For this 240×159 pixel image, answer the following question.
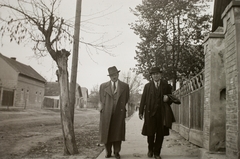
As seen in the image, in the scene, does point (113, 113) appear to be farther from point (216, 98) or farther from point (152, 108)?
point (216, 98)

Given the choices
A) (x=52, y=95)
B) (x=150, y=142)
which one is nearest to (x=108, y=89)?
(x=150, y=142)

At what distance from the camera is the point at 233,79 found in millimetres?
4207

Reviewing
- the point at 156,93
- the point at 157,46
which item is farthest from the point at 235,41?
the point at 157,46

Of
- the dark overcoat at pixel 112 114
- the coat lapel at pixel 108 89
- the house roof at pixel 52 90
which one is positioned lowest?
the dark overcoat at pixel 112 114

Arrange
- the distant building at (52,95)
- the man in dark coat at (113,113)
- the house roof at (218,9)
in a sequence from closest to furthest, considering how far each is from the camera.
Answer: the man in dark coat at (113,113)
the house roof at (218,9)
the distant building at (52,95)

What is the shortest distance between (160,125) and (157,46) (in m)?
14.8

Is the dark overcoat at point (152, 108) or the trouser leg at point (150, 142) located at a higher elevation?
the dark overcoat at point (152, 108)

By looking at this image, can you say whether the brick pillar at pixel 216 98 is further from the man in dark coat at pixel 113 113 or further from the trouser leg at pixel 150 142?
the man in dark coat at pixel 113 113

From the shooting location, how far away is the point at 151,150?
5.46 meters

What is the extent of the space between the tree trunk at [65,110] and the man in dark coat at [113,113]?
798 millimetres

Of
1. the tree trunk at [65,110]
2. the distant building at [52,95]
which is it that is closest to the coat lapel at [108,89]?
the tree trunk at [65,110]

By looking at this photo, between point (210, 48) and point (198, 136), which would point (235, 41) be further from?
point (198, 136)

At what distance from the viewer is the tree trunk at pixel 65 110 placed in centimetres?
561

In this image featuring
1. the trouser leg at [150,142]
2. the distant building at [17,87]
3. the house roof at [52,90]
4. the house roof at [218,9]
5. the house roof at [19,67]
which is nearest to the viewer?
the trouser leg at [150,142]
